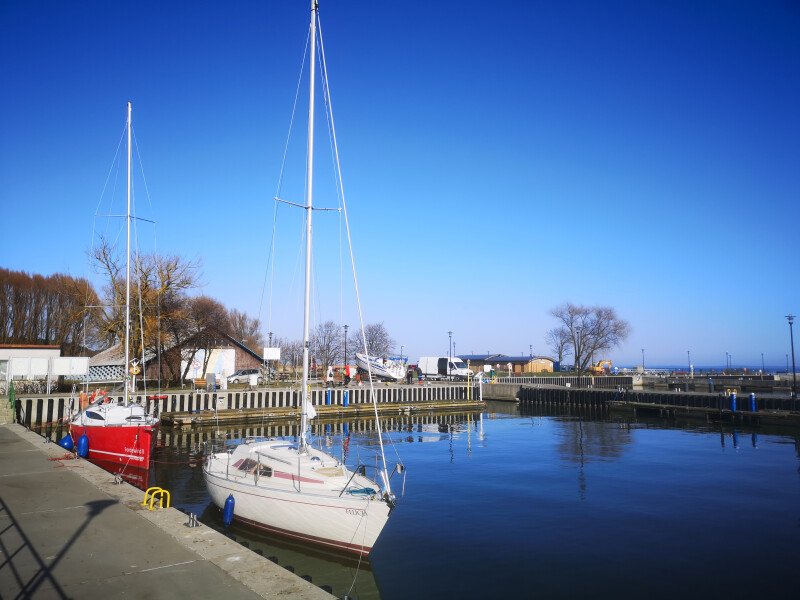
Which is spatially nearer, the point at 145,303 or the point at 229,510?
the point at 229,510

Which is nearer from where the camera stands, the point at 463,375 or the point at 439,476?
the point at 439,476

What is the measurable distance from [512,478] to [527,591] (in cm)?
1242

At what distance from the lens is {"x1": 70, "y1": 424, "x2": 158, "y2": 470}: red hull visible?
25484 millimetres

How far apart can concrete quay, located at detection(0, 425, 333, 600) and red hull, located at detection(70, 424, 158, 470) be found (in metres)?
8.65

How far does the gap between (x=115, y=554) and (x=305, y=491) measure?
516cm

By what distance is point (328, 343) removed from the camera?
107750 mm

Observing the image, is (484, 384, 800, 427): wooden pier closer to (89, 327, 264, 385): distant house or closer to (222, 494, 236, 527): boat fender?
(89, 327, 264, 385): distant house

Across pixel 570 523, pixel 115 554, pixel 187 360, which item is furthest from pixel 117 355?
pixel 570 523

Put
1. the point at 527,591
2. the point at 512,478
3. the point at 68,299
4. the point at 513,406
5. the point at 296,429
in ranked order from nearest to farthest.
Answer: the point at 527,591 → the point at 512,478 → the point at 296,429 → the point at 513,406 → the point at 68,299

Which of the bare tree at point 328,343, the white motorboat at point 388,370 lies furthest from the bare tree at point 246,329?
the white motorboat at point 388,370

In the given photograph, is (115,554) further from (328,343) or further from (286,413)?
(328,343)

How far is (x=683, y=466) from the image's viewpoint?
2853 centimetres

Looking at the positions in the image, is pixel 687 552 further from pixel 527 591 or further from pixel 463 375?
pixel 463 375

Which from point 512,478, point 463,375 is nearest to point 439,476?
point 512,478
